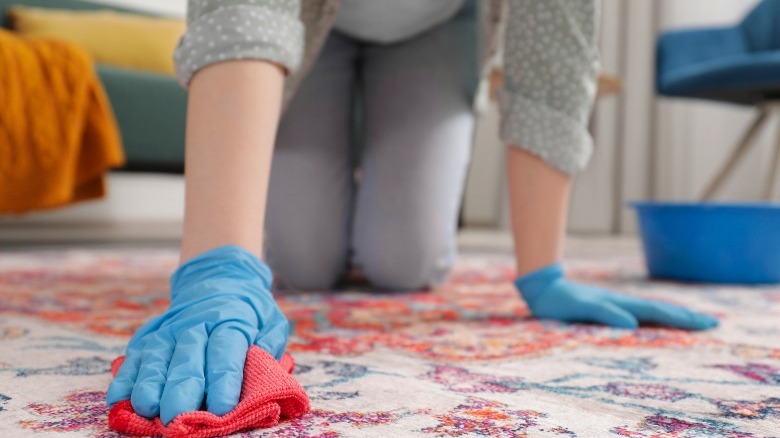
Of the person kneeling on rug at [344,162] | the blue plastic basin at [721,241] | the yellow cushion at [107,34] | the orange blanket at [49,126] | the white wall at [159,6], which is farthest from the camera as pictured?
the white wall at [159,6]

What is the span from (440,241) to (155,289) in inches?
18.4

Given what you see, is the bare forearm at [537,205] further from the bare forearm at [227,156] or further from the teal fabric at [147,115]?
the teal fabric at [147,115]

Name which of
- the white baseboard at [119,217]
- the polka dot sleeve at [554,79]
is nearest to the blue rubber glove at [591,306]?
the polka dot sleeve at [554,79]

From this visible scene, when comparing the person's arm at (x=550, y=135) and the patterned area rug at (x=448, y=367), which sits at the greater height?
the person's arm at (x=550, y=135)

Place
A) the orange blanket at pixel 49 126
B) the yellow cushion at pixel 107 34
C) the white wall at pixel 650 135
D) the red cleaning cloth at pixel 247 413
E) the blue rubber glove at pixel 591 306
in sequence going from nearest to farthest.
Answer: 1. the red cleaning cloth at pixel 247 413
2. the blue rubber glove at pixel 591 306
3. the orange blanket at pixel 49 126
4. the yellow cushion at pixel 107 34
5. the white wall at pixel 650 135

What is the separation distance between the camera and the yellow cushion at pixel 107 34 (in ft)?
8.18

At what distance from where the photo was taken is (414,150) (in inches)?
49.8

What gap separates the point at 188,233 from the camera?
0.60 metres

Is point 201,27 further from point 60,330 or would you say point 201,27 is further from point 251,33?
point 60,330

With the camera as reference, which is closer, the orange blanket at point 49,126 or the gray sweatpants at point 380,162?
the gray sweatpants at point 380,162

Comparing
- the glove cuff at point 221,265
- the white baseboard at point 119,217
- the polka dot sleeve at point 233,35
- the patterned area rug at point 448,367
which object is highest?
the polka dot sleeve at point 233,35

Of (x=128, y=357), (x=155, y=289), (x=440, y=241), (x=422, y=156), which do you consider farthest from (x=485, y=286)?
(x=128, y=357)

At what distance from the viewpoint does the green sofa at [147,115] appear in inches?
83.5

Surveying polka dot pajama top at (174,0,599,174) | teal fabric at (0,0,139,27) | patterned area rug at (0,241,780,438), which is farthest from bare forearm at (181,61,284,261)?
teal fabric at (0,0,139,27)
